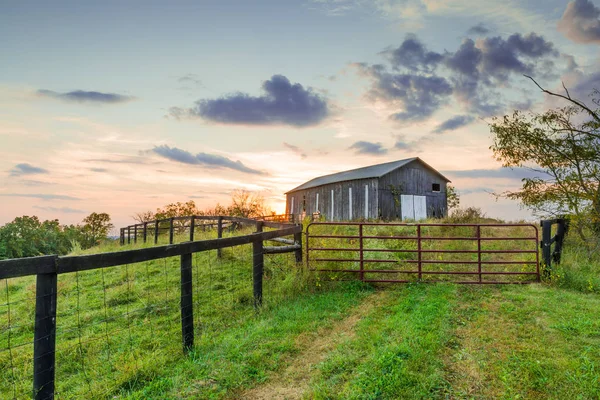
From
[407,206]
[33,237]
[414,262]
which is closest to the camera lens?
[414,262]

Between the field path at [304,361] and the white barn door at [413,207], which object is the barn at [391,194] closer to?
the white barn door at [413,207]

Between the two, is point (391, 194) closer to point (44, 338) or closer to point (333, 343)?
point (333, 343)

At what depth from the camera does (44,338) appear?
3570mm

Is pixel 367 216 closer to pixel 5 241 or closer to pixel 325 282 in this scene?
pixel 325 282

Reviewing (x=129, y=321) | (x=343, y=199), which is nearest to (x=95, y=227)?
(x=343, y=199)

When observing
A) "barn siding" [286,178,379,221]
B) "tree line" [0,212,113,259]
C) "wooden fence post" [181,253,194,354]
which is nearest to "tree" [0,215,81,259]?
"tree line" [0,212,113,259]

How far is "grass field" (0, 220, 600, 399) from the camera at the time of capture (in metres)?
4.10

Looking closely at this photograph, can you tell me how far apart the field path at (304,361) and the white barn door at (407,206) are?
71.2ft

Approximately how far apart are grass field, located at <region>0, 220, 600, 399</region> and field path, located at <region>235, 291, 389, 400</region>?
0.07ft

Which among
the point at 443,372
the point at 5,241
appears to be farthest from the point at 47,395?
the point at 5,241

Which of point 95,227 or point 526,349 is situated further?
point 95,227

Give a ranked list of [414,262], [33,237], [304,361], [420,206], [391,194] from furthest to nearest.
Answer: [33,237] < [420,206] < [391,194] < [414,262] < [304,361]

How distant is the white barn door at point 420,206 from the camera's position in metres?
28.4

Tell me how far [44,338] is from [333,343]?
3661 mm
